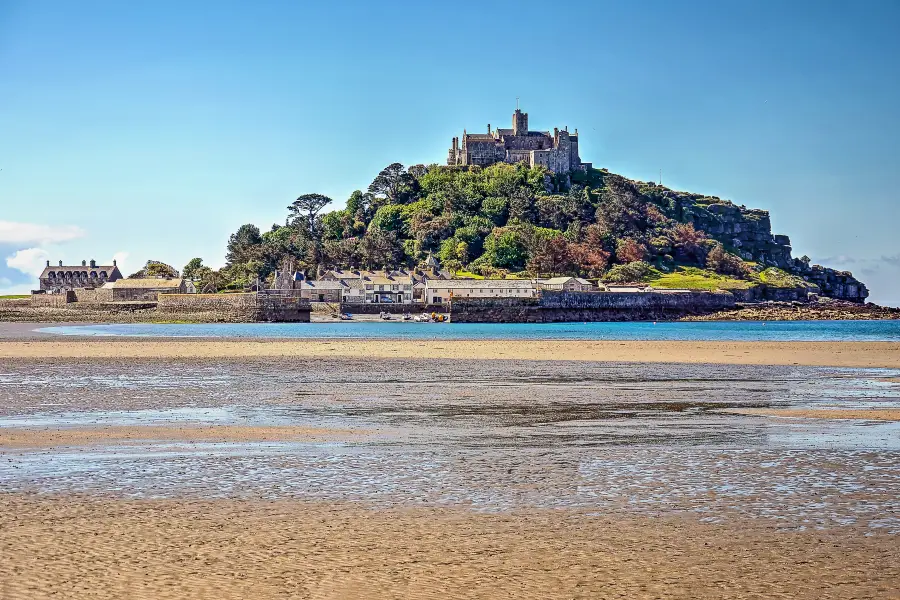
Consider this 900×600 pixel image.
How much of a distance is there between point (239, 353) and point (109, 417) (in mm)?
22715

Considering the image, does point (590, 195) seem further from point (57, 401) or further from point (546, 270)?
point (57, 401)

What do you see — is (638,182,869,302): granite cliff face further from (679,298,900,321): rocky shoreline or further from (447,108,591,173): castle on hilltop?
(679,298,900,321): rocky shoreline

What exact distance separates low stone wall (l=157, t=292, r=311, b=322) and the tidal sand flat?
74842 millimetres

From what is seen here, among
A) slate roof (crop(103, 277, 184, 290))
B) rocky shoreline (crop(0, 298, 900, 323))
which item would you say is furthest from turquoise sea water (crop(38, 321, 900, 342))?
slate roof (crop(103, 277, 184, 290))

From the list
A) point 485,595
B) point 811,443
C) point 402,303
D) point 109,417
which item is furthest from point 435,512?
point 402,303

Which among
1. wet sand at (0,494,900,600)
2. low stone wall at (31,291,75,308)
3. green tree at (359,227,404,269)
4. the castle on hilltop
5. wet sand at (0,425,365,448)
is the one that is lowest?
wet sand at (0,494,900,600)

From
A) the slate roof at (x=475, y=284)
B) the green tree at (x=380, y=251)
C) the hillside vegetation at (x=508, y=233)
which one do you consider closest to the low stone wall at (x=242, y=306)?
the slate roof at (x=475, y=284)

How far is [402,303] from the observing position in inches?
4547

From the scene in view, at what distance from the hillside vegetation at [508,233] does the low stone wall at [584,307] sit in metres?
18.0

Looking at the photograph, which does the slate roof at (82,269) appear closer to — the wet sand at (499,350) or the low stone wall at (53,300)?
the low stone wall at (53,300)

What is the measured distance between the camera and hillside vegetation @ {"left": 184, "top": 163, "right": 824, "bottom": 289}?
144 meters

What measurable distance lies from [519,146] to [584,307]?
7606cm

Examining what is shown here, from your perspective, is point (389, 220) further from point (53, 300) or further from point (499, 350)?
point (499, 350)

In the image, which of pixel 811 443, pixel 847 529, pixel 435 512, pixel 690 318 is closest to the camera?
pixel 847 529
